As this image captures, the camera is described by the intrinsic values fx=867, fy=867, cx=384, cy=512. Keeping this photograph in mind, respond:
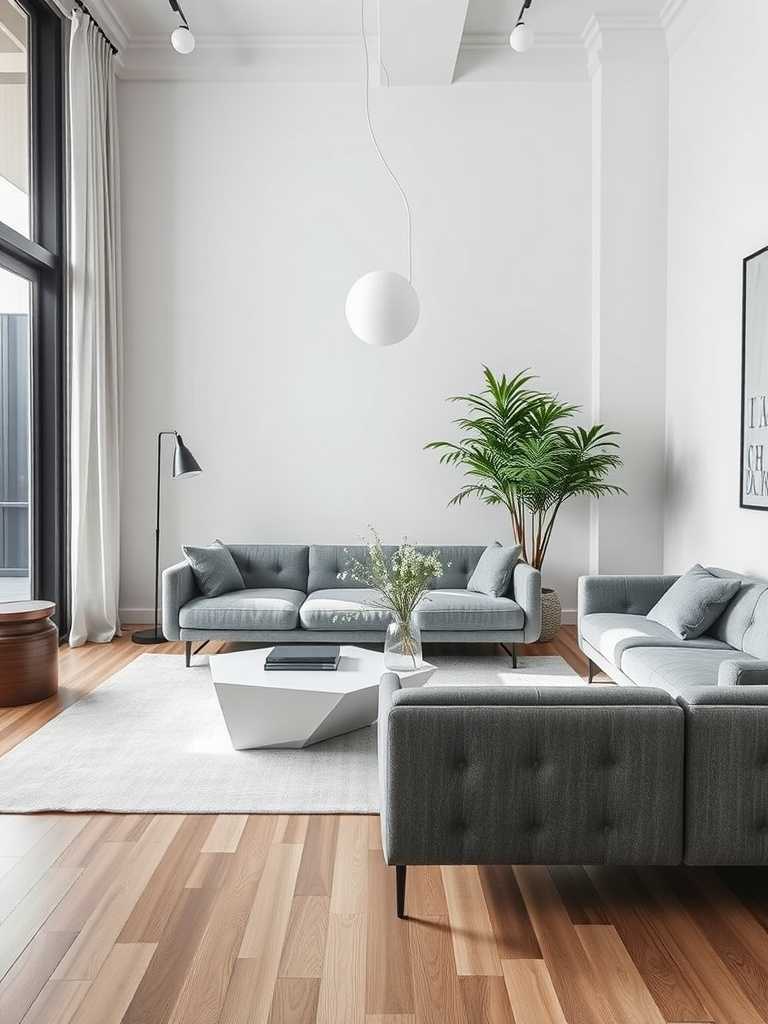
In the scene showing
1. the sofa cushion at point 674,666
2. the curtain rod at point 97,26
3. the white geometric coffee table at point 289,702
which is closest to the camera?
the sofa cushion at point 674,666

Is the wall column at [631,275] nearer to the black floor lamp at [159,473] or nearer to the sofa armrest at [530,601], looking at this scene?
the sofa armrest at [530,601]

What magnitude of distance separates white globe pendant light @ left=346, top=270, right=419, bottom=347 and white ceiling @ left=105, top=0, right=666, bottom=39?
7.99ft

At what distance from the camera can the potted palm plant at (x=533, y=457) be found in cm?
538

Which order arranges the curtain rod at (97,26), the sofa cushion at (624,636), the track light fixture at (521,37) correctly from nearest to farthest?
the sofa cushion at (624,636) → the track light fixture at (521,37) → the curtain rod at (97,26)

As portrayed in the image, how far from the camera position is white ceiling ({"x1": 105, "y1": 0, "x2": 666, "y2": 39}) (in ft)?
17.8

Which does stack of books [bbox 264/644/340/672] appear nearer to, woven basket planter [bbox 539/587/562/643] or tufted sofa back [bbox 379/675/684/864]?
tufted sofa back [bbox 379/675/684/864]

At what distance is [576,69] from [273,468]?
344 cm

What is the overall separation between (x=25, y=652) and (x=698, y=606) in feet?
10.3

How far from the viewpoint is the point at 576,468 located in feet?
17.7

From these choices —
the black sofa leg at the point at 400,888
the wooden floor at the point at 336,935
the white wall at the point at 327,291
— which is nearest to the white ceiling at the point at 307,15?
the white wall at the point at 327,291

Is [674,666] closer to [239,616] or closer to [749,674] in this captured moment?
[749,674]

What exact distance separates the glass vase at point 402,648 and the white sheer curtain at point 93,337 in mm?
2684

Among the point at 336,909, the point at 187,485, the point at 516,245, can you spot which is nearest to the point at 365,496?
the point at 187,485

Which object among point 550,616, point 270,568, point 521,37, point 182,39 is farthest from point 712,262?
point 182,39
